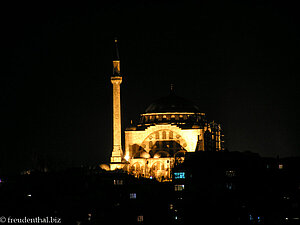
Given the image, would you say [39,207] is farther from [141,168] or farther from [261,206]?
[141,168]

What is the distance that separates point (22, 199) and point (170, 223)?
9417 mm

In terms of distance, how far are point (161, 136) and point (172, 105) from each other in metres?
6.77

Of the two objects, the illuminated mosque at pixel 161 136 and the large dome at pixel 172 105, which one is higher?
the large dome at pixel 172 105

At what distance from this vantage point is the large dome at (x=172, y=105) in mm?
111188

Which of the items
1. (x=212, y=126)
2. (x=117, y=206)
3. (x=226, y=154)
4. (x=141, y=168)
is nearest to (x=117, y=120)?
(x=141, y=168)

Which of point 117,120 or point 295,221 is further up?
point 117,120

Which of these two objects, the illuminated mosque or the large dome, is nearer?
the illuminated mosque

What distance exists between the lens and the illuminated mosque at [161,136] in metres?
101

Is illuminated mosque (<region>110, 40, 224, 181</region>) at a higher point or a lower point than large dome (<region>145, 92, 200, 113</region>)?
lower

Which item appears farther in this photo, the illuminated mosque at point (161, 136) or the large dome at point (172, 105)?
the large dome at point (172, 105)

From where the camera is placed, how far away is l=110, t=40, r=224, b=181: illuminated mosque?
3962 inches

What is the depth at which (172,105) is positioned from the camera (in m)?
112

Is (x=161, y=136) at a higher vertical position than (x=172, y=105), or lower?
lower

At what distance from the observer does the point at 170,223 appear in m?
71.4
